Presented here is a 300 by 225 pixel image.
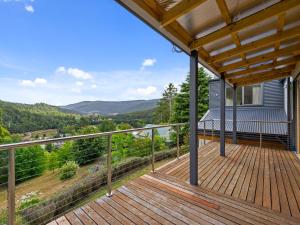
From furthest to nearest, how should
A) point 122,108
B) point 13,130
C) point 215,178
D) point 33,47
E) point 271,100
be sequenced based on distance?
point 122,108, point 33,47, point 13,130, point 271,100, point 215,178

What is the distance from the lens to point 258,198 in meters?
2.61

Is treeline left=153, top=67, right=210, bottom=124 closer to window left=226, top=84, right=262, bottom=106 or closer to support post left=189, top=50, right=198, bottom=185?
window left=226, top=84, right=262, bottom=106

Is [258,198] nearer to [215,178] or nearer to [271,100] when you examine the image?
[215,178]

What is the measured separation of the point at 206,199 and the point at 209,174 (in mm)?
1053

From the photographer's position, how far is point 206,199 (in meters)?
2.57

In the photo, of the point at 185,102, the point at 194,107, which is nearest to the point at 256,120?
the point at 194,107

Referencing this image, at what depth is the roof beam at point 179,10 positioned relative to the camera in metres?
1.89

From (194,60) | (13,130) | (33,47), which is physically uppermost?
(33,47)

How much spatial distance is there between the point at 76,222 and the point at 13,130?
17.8m

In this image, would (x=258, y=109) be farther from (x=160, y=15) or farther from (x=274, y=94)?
(x=160, y=15)

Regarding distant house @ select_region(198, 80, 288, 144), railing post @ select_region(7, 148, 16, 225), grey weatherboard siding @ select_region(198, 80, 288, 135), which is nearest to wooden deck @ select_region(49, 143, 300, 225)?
railing post @ select_region(7, 148, 16, 225)

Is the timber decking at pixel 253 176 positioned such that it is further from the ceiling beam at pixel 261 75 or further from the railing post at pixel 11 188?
the railing post at pixel 11 188

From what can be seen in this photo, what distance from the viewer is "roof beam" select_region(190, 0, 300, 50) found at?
2.07 m

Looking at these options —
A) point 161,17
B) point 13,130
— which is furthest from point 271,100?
point 13,130
